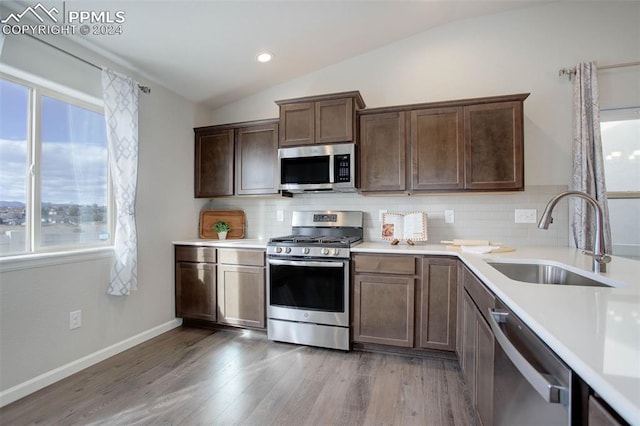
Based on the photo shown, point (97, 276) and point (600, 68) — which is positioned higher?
point (600, 68)

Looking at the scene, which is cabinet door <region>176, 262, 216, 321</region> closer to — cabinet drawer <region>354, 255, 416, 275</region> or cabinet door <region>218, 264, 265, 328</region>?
cabinet door <region>218, 264, 265, 328</region>

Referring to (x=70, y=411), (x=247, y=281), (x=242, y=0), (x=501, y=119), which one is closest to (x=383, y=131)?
(x=501, y=119)

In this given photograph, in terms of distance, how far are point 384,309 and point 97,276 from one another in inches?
91.1

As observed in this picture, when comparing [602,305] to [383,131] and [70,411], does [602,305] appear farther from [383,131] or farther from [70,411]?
[70,411]

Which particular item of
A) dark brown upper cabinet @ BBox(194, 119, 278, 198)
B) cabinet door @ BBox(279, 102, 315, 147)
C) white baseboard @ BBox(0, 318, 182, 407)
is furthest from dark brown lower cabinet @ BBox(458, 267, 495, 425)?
white baseboard @ BBox(0, 318, 182, 407)

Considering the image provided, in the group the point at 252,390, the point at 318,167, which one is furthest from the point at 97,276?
the point at 318,167

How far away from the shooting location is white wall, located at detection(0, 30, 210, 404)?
1.91 meters

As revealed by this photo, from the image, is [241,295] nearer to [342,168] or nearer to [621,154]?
[342,168]

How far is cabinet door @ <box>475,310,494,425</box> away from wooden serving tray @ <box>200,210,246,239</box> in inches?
103

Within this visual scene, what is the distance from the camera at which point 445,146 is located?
261 cm

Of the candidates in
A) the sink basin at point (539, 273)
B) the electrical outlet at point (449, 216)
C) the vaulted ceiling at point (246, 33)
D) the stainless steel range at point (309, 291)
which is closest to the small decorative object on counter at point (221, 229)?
the stainless steel range at point (309, 291)

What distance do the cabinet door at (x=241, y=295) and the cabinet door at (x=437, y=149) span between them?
1701 millimetres

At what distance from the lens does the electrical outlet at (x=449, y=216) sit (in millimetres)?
2877

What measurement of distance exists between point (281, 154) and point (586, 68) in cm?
267
